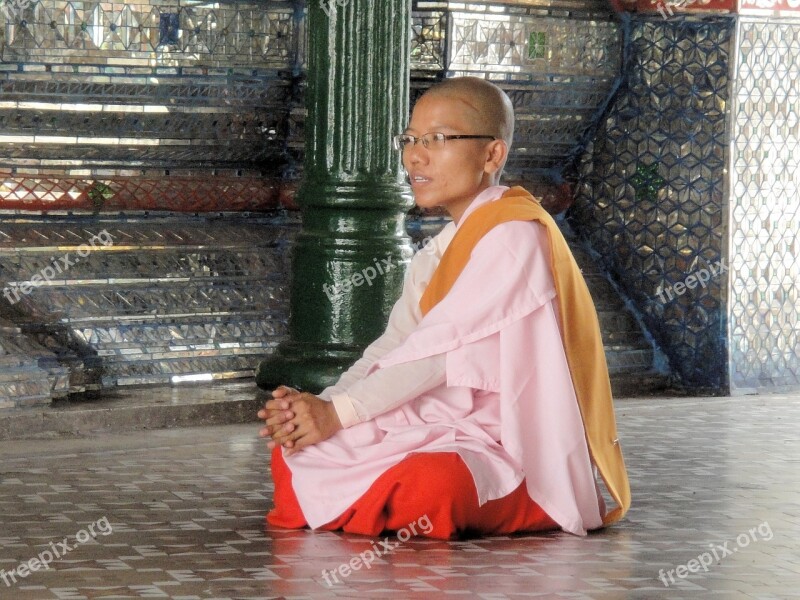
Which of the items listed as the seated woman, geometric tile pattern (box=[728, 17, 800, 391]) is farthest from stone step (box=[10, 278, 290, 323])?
the seated woman

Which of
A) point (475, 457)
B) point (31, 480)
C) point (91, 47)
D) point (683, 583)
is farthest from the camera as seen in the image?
point (91, 47)

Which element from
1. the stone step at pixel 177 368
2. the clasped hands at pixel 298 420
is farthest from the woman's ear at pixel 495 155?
the stone step at pixel 177 368

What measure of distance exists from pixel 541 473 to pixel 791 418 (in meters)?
2.83

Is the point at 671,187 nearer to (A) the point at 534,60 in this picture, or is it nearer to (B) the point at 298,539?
(A) the point at 534,60

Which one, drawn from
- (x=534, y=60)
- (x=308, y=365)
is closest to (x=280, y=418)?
(x=308, y=365)

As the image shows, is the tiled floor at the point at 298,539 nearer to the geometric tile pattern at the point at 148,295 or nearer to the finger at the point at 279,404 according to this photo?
the finger at the point at 279,404

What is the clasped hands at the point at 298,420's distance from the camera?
3.97 metres

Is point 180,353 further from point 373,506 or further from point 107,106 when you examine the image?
point 373,506

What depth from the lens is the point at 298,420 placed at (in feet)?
13.1

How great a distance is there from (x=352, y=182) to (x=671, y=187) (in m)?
2.06

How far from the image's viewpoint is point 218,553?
3781 mm

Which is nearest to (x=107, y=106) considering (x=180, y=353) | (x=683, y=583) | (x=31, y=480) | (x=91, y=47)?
(x=91, y=47)

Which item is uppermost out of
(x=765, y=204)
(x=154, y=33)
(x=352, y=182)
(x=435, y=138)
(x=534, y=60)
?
(x=154, y=33)

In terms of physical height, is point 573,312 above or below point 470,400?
above
